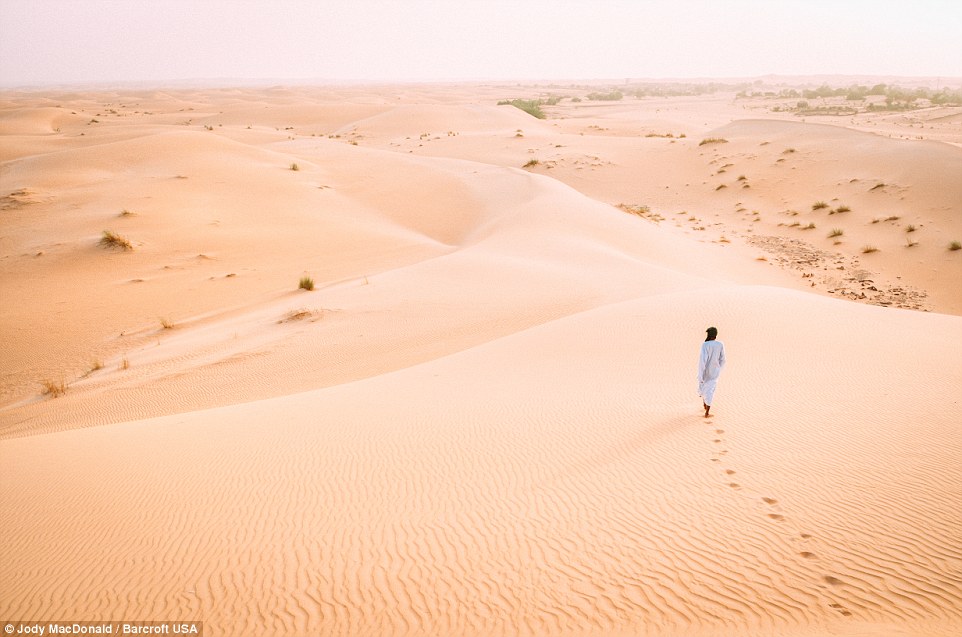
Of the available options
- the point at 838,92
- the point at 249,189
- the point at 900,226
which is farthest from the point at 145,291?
the point at 838,92

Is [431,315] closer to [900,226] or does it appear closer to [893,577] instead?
[893,577]

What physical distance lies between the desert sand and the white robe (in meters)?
0.35

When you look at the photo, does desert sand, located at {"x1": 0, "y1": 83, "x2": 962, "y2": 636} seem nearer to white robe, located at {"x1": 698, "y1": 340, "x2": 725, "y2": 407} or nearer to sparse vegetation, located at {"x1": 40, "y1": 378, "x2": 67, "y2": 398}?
sparse vegetation, located at {"x1": 40, "y1": 378, "x2": 67, "y2": 398}

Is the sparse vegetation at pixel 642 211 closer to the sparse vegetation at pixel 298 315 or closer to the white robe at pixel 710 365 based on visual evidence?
the sparse vegetation at pixel 298 315

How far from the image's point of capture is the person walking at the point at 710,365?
5.46 meters

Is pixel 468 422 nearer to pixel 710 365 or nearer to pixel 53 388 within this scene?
pixel 710 365

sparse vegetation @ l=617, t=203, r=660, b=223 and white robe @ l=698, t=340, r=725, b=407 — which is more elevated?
white robe @ l=698, t=340, r=725, b=407

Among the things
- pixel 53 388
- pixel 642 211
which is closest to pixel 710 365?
pixel 53 388

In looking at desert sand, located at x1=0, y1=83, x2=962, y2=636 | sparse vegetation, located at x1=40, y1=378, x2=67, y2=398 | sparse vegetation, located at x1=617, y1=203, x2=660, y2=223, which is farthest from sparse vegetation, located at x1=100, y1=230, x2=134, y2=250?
sparse vegetation, located at x1=617, y1=203, x2=660, y2=223

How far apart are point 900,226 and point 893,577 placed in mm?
19176

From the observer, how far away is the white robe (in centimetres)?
546

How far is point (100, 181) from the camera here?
62.8 feet

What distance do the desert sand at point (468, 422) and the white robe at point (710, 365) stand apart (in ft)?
1.16

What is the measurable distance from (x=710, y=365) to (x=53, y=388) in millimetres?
9343
